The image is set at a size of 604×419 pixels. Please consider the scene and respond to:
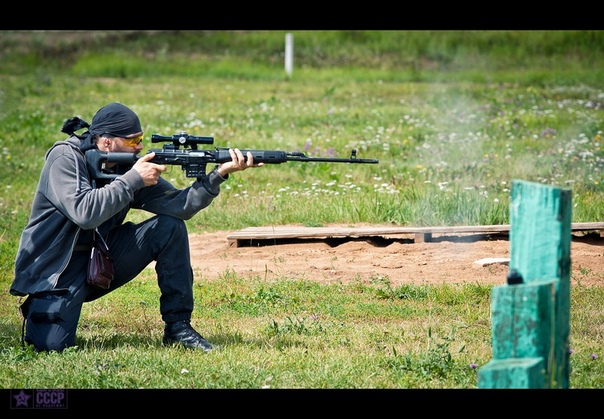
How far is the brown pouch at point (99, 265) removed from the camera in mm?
5836

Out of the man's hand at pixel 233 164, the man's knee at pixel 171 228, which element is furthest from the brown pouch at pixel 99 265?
the man's hand at pixel 233 164

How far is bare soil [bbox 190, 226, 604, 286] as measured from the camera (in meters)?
8.01

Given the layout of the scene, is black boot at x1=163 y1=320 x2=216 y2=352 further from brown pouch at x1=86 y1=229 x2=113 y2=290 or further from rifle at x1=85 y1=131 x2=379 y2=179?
rifle at x1=85 y1=131 x2=379 y2=179

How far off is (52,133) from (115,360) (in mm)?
10380

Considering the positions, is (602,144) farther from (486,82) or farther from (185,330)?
(185,330)

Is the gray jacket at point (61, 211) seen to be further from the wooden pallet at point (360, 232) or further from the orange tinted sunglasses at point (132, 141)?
the wooden pallet at point (360, 232)

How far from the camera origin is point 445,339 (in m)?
5.80

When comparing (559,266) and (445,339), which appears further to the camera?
(445,339)

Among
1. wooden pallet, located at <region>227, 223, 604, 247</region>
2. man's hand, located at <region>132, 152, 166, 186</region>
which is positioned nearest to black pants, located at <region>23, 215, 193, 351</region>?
man's hand, located at <region>132, 152, 166, 186</region>

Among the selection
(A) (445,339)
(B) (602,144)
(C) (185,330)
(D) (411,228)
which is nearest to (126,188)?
(C) (185,330)

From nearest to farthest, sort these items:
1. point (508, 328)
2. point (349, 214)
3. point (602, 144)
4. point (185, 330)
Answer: point (508, 328) → point (185, 330) → point (349, 214) → point (602, 144)

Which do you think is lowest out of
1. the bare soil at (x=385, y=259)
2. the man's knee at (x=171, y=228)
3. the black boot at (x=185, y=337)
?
the black boot at (x=185, y=337)

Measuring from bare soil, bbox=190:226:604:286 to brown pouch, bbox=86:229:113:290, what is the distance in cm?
229

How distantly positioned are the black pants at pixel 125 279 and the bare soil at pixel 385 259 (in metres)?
2.07
